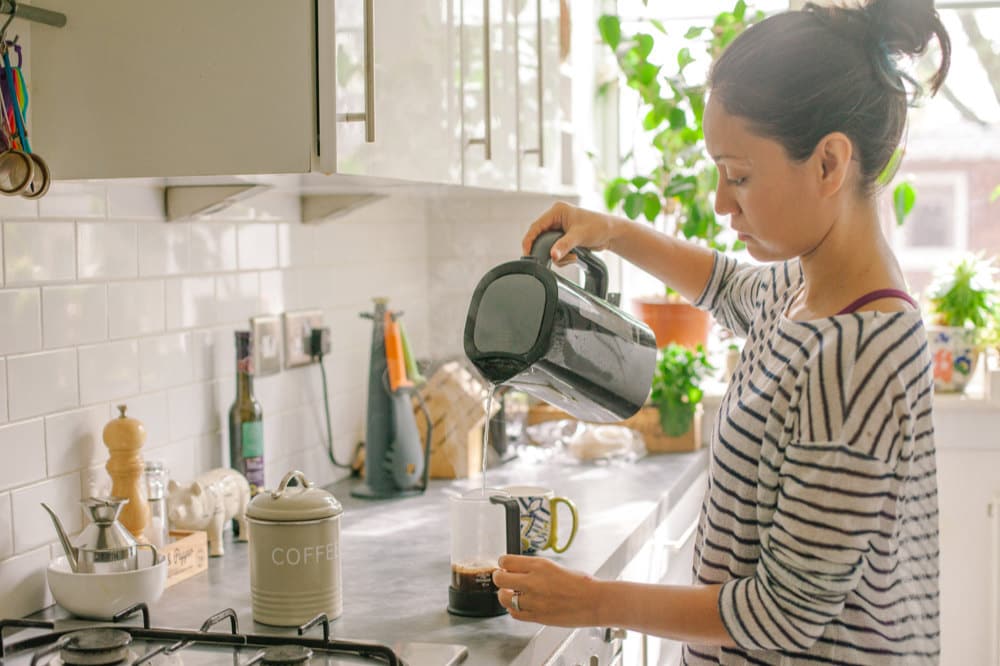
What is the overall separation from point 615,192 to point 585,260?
1421mm

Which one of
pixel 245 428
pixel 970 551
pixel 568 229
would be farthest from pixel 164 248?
pixel 970 551

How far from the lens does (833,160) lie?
3.63ft

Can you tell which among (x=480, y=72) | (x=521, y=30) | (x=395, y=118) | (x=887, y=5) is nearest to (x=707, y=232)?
(x=521, y=30)

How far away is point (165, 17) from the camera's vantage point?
1335 millimetres

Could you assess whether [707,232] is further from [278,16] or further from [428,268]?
[278,16]

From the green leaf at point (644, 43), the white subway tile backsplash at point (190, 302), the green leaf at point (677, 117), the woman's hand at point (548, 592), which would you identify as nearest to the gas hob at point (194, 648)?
the woman's hand at point (548, 592)

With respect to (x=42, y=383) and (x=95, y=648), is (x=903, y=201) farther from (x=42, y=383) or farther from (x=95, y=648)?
(x=95, y=648)

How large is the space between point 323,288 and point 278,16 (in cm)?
101

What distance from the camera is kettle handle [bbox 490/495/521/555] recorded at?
1.43m

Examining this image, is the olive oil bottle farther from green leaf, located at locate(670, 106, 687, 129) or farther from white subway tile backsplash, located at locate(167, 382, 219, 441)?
green leaf, located at locate(670, 106, 687, 129)

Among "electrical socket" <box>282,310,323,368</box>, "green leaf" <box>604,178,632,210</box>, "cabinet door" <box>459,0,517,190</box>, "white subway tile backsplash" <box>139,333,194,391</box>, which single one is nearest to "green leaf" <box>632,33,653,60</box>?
"green leaf" <box>604,178,632,210</box>

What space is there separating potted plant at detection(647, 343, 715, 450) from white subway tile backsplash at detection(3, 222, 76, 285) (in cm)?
142

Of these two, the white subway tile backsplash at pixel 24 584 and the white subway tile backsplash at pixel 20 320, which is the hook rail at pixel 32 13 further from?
the white subway tile backsplash at pixel 24 584

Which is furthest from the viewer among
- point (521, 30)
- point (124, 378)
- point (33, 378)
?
point (521, 30)
